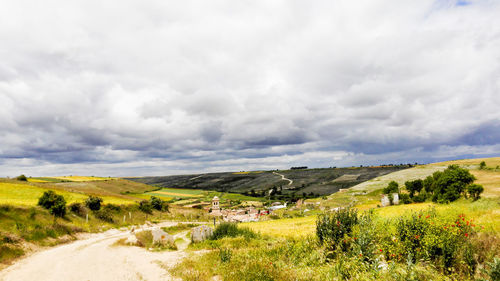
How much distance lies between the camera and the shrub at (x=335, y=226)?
14.6 meters

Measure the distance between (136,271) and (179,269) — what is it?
3478 mm

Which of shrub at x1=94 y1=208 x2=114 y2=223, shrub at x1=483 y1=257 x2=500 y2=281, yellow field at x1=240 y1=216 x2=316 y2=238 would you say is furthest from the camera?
shrub at x1=94 y1=208 x2=114 y2=223

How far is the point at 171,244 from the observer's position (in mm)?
25109

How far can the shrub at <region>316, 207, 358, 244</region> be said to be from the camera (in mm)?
14555

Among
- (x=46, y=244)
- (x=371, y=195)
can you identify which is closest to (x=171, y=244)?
(x=46, y=244)

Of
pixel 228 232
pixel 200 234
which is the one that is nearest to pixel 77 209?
pixel 200 234

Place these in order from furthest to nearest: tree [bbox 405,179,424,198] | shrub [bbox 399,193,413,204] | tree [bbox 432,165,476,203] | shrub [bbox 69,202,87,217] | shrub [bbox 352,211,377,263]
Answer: tree [bbox 405,179,424,198]
shrub [bbox 399,193,413,204]
shrub [bbox 69,202,87,217]
tree [bbox 432,165,476,203]
shrub [bbox 352,211,377,263]

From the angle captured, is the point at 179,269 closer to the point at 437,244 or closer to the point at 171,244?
the point at 171,244

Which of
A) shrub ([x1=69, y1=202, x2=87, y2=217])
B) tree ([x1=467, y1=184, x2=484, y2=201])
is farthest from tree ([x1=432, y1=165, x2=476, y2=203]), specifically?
shrub ([x1=69, y1=202, x2=87, y2=217])

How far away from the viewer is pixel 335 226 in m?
15.0

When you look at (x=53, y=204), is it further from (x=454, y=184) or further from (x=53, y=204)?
(x=454, y=184)

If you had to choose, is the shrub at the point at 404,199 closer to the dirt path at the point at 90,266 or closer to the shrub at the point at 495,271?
the shrub at the point at 495,271

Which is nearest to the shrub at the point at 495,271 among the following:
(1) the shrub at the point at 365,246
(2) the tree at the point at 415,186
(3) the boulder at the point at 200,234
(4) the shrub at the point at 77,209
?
(1) the shrub at the point at 365,246

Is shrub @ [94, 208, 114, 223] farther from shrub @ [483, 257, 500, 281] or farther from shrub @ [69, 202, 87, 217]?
shrub @ [483, 257, 500, 281]
